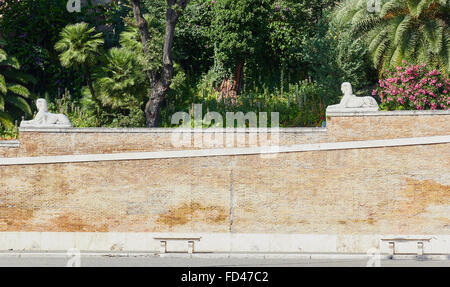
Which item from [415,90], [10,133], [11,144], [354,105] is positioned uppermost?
[415,90]

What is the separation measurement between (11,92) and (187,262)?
10279mm

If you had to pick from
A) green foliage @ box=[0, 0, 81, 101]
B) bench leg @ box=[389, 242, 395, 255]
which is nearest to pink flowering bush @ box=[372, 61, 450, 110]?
bench leg @ box=[389, 242, 395, 255]

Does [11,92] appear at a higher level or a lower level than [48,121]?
higher

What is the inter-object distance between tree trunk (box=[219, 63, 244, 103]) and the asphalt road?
8841 mm

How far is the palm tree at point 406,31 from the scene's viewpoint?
28719 millimetres

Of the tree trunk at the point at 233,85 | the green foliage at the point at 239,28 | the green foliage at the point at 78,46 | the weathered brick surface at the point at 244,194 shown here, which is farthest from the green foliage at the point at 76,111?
the green foliage at the point at 239,28

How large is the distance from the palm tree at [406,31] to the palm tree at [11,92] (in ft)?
39.0

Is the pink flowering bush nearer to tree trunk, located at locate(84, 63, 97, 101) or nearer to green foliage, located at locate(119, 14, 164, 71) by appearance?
→ green foliage, located at locate(119, 14, 164, 71)

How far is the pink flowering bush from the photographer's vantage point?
26500 millimetres

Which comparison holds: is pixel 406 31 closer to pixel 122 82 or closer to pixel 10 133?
pixel 122 82

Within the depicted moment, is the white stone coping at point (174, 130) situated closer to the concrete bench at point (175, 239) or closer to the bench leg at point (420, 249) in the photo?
the concrete bench at point (175, 239)

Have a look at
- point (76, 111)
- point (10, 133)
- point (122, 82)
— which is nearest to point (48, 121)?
point (10, 133)

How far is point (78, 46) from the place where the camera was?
94.2 ft

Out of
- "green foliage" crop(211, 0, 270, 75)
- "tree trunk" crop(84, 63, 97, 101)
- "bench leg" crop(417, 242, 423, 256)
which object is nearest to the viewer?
"bench leg" crop(417, 242, 423, 256)
